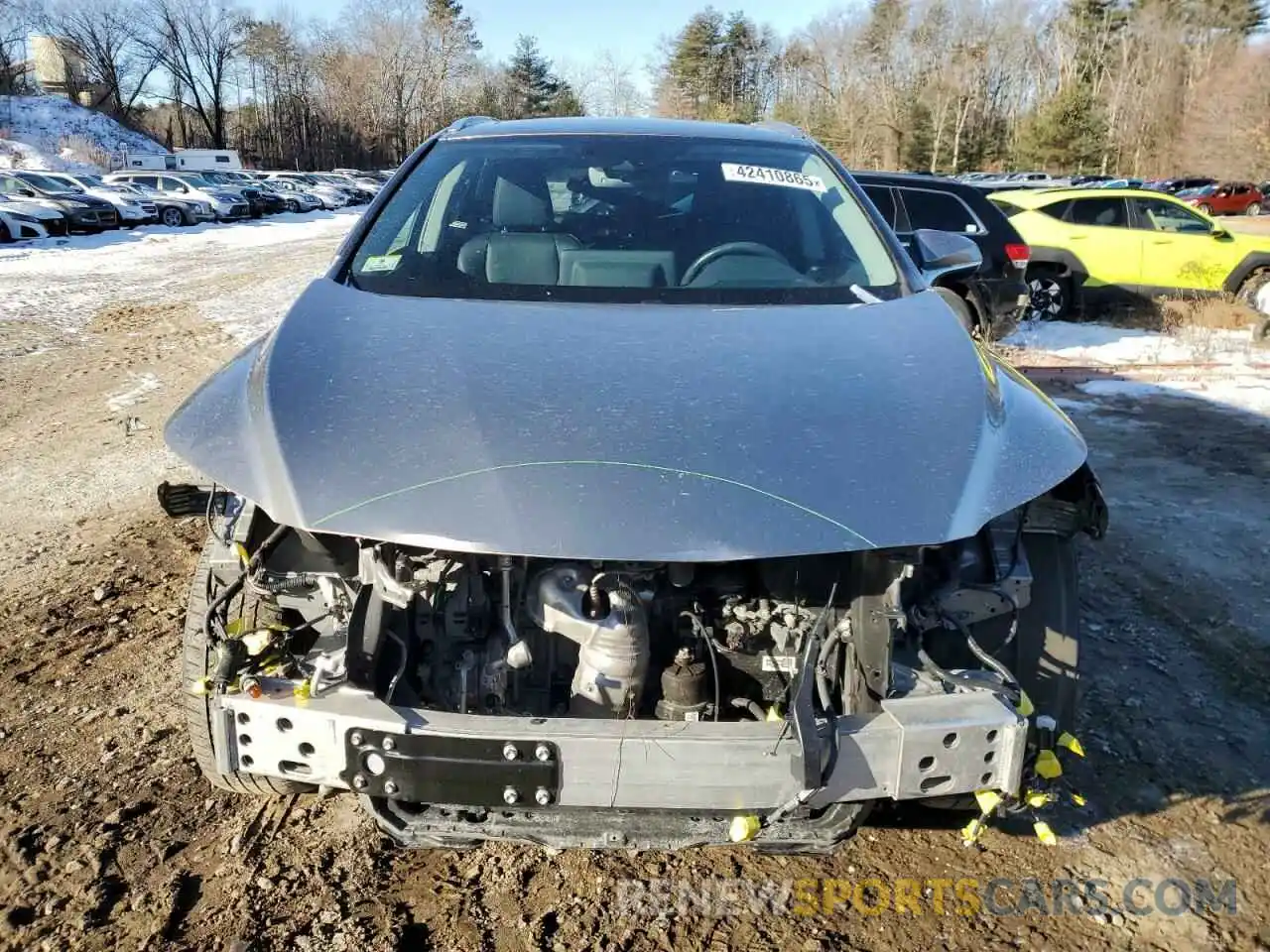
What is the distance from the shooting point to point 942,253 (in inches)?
147

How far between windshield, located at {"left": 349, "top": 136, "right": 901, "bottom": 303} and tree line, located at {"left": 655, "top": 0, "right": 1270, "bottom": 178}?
174 feet

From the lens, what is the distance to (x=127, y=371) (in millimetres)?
8023

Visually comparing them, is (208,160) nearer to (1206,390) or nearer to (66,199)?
(66,199)

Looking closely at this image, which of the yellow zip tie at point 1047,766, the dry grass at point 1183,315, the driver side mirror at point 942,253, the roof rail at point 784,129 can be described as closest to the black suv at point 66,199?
the dry grass at point 1183,315

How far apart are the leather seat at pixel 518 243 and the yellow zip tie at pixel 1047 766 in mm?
1883

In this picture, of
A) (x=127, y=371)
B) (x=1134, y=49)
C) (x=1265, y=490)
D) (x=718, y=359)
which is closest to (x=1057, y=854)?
(x=718, y=359)

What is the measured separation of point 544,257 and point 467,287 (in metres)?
0.33

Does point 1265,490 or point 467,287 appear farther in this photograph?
point 1265,490

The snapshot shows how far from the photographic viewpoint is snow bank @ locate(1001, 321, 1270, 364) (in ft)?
30.1

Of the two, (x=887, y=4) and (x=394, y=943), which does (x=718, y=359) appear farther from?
(x=887, y=4)

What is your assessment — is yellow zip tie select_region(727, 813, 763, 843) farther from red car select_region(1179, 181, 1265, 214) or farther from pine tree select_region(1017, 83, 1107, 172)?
pine tree select_region(1017, 83, 1107, 172)

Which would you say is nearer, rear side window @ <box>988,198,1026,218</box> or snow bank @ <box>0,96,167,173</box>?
rear side window @ <box>988,198,1026,218</box>

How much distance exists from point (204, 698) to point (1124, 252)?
11713 millimetres

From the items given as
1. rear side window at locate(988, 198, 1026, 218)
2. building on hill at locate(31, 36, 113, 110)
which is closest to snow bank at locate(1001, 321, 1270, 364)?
rear side window at locate(988, 198, 1026, 218)
